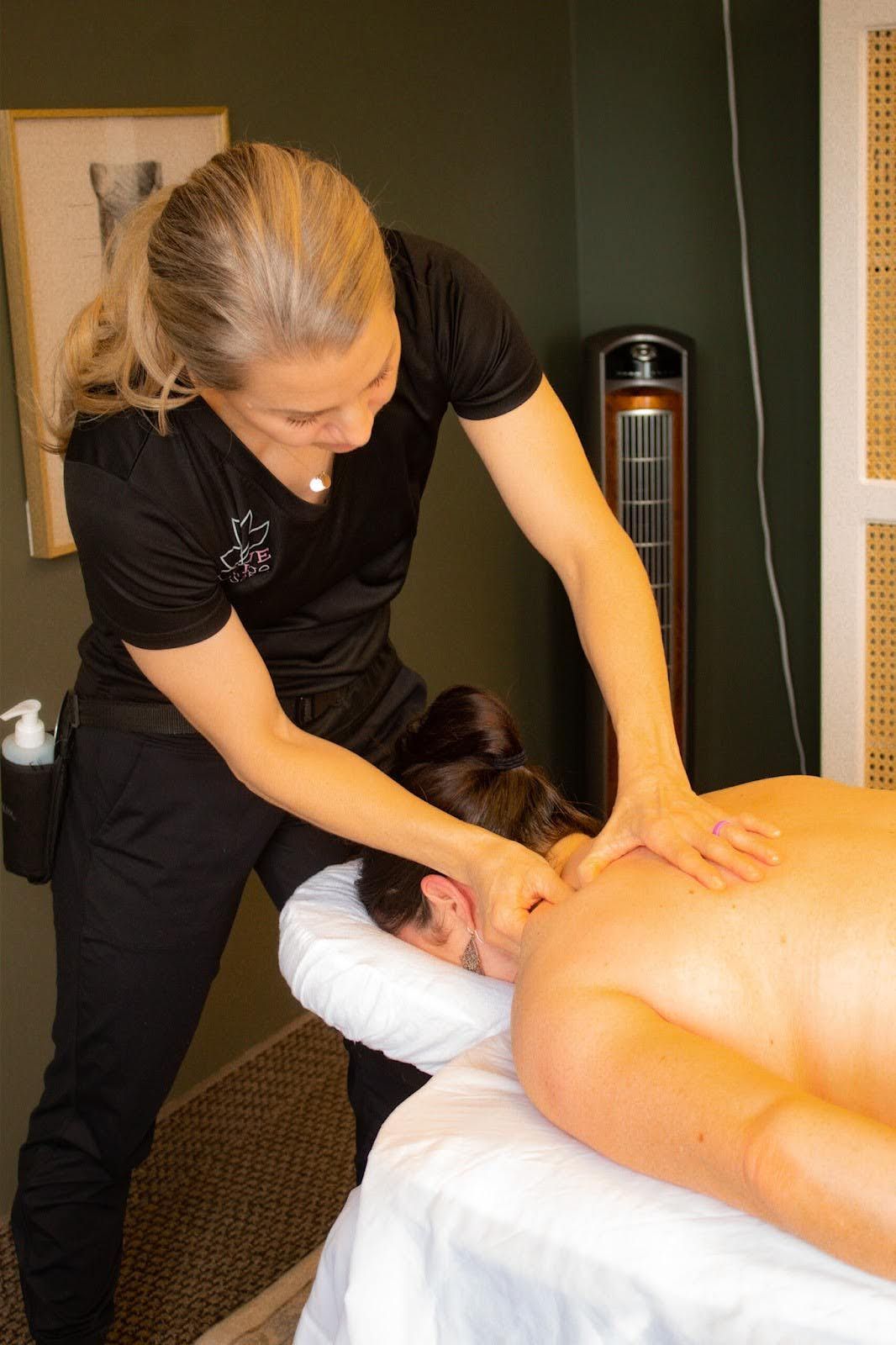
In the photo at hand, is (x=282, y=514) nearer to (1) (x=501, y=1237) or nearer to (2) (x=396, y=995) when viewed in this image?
(2) (x=396, y=995)

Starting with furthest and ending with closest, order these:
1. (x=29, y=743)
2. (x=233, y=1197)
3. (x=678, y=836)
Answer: (x=233, y=1197), (x=29, y=743), (x=678, y=836)

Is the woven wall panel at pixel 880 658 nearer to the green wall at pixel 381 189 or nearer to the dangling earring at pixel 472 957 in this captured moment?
the green wall at pixel 381 189

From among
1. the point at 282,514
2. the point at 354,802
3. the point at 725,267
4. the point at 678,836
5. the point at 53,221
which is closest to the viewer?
the point at 678,836

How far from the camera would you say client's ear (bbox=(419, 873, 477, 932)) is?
4.97 feet

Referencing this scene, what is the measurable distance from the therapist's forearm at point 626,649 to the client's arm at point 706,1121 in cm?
30

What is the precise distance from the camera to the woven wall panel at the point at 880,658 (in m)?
2.49

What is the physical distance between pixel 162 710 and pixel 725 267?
5.91ft

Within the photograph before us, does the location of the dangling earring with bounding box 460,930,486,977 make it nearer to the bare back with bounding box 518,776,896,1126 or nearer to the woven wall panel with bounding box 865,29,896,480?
the bare back with bounding box 518,776,896,1126

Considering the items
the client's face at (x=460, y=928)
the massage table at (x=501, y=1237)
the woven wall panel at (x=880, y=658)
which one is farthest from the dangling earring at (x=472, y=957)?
the woven wall panel at (x=880, y=658)

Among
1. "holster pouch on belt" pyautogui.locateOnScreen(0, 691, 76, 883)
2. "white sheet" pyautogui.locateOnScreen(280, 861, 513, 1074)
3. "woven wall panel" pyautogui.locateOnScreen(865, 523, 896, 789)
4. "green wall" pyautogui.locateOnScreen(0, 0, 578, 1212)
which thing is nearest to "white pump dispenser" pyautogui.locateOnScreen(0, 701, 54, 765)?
"holster pouch on belt" pyautogui.locateOnScreen(0, 691, 76, 883)

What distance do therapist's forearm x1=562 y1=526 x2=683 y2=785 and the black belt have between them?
0.30 meters

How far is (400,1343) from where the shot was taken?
3.87 feet

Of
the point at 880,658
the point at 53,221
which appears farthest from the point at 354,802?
the point at 880,658

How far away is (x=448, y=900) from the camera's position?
5.01ft
